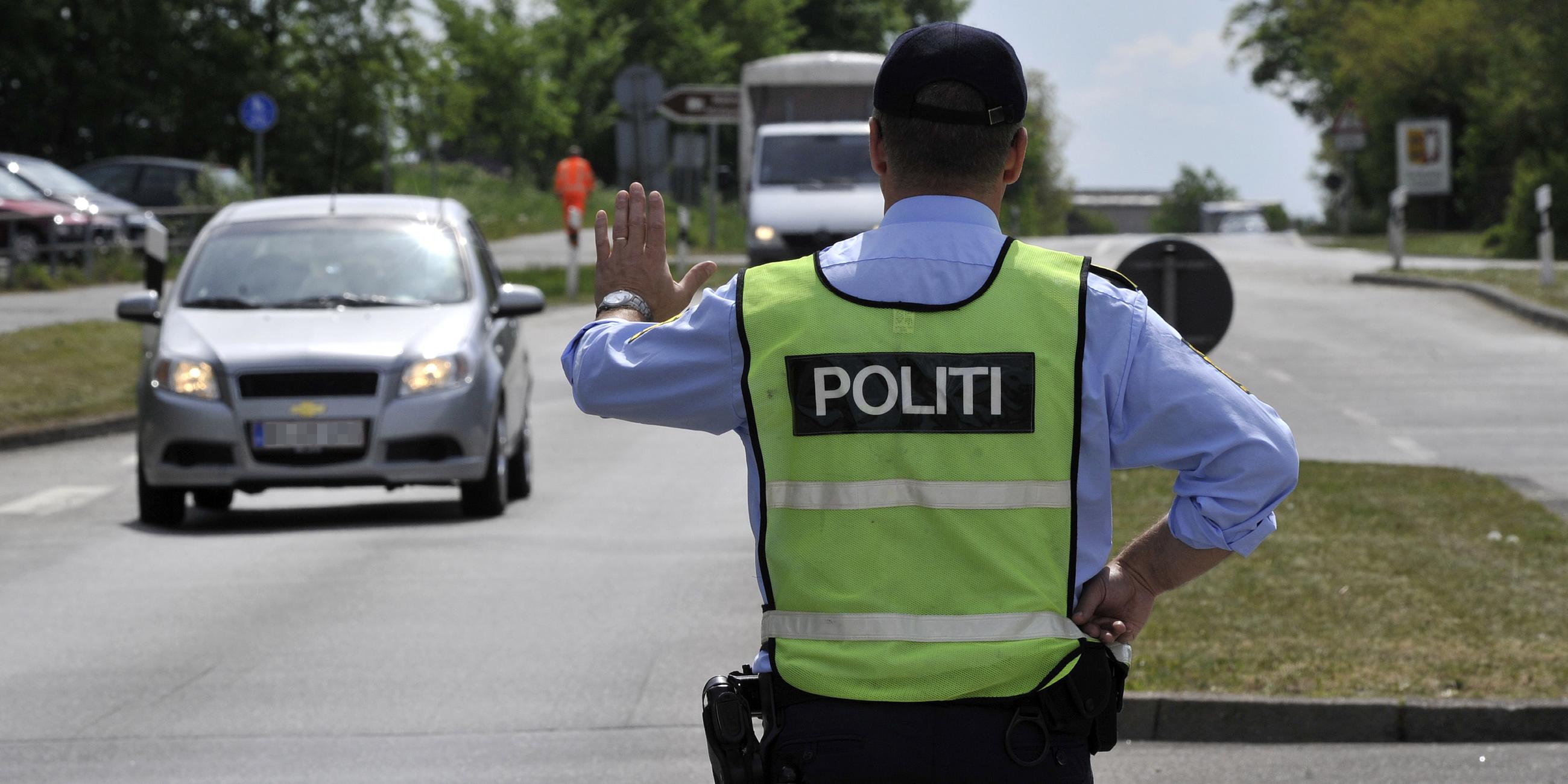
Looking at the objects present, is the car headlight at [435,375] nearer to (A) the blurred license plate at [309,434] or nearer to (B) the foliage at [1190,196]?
(A) the blurred license plate at [309,434]

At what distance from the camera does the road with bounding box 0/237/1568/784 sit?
20.8ft

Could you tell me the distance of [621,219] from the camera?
10.7 feet

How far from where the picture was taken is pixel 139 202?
35500 millimetres

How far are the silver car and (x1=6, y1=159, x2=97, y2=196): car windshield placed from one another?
782 inches

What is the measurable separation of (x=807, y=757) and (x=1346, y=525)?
817 centimetres

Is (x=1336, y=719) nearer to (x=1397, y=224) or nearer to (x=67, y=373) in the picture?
(x=67, y=373)

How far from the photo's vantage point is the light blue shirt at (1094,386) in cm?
280

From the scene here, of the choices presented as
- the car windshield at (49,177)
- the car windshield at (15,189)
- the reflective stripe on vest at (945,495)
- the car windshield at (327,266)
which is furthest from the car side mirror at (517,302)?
the car windshield at (49,177)

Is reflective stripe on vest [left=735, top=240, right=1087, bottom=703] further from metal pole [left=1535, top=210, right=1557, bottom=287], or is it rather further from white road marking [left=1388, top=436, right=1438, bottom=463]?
metal pole [left=1535, top=210, right=1557, bottom=287]

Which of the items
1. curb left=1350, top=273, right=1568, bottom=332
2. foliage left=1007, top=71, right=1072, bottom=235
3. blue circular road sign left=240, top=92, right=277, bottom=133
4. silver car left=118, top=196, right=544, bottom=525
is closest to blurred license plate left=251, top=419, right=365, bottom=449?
silver car left=118, top=196, right=544, bottom=525

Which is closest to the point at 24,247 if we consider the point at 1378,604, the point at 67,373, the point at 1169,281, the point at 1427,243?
the point at 67,373

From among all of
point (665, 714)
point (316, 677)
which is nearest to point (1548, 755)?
point (665, 714)

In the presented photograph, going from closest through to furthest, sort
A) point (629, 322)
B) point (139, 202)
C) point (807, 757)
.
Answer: point (807, 757) → point (629, 322) → point (139, 202)

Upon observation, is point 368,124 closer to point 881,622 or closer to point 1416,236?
point 1416,236
